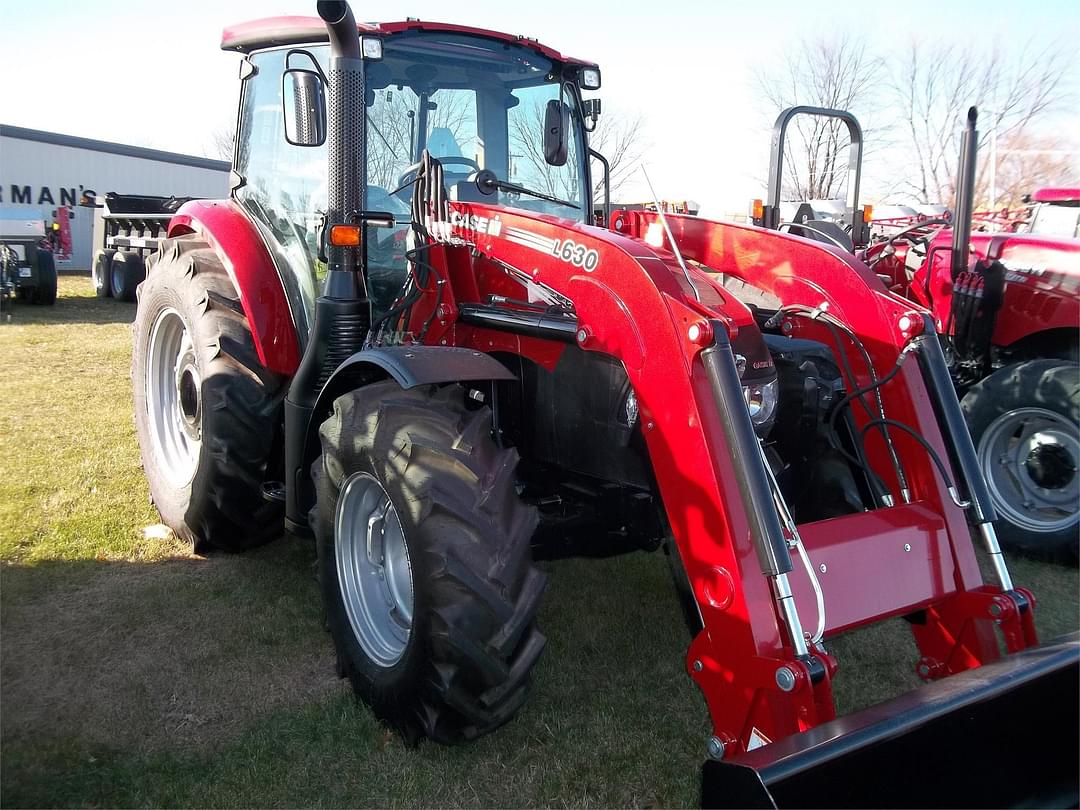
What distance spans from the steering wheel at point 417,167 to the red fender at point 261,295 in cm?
76

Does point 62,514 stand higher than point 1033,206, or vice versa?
point 1033,206

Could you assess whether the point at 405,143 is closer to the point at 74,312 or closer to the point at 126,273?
the point at 74,312

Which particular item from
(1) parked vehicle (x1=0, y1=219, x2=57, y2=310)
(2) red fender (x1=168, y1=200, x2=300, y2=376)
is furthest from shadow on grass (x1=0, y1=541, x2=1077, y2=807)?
(1) parked vehicle (x1=0, y1=219, x2=57, y2=310)

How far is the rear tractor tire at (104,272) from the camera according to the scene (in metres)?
15.6

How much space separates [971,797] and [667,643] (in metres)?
1.59

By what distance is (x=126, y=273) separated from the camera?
15.0 m

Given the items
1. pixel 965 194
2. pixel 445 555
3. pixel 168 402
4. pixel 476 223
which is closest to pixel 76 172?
pixel 168 402

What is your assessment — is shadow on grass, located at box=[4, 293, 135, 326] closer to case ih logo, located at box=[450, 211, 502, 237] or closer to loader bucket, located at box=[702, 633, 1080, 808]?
case ih logo, located at box=[450, 211, 502, 237]

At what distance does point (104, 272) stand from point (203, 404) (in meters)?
13.6

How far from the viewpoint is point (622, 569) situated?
4.36 metres

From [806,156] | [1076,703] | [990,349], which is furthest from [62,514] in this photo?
[806,156]

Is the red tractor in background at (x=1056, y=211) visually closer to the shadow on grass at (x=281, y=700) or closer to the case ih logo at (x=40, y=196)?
the shadow on grass at (x=281, y=700)

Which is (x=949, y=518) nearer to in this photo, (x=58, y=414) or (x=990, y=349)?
(x=990, y=349)

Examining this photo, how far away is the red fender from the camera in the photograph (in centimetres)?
385
